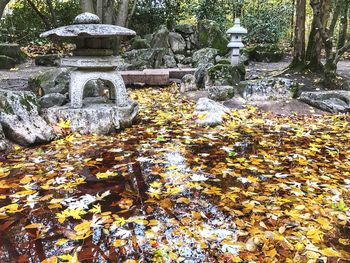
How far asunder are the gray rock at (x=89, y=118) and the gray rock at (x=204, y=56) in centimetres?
700

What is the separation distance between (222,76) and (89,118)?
156 inches

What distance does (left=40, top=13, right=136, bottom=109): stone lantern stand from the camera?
16.2 feet

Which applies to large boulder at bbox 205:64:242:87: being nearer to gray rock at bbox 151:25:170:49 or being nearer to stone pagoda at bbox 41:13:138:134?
stone pagoda at bbox 41:13:138:134

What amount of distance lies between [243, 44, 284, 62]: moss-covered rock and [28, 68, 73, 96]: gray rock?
10.1 m

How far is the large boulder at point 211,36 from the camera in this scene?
13.6m

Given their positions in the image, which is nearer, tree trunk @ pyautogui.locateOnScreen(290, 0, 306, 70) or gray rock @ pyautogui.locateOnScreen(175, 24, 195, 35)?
tree trunk @ pyautogui.locateOnScreen(290, 0, 306, 70)

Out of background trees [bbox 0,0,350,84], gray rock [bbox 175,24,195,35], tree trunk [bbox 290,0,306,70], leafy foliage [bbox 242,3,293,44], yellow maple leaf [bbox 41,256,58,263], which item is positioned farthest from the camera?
leafy foliage [bbox 242,3,293,44]

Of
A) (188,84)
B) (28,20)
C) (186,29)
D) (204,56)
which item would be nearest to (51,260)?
(188,84)

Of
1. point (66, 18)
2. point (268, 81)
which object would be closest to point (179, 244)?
point (268, 81)

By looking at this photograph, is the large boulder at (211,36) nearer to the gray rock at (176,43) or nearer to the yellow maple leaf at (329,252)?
the gray rock at (176,43)

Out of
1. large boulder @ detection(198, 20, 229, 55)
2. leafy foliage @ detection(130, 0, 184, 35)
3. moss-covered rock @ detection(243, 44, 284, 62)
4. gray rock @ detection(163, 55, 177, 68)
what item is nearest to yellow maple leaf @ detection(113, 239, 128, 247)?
gray rock @ detection(163, 55, 177, 68)

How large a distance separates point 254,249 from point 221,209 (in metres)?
0.60

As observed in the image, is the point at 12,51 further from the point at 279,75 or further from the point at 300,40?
the point at 300,40

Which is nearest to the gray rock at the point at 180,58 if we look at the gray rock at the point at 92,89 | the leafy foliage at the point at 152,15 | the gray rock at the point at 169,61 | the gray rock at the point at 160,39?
the gray rock at the point at 160,39
